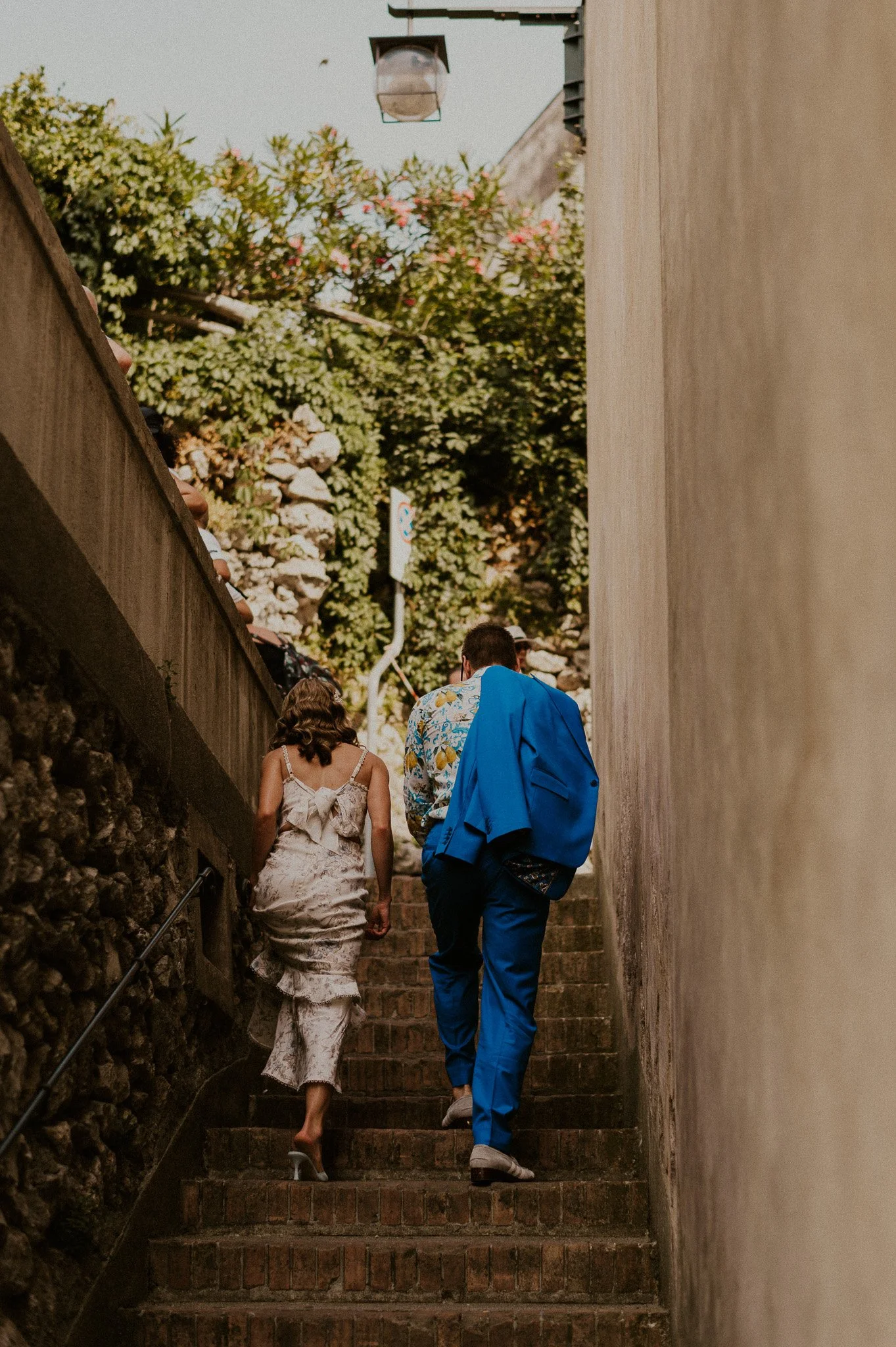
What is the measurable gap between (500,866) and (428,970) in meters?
1.92

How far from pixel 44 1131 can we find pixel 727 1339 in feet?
5.05

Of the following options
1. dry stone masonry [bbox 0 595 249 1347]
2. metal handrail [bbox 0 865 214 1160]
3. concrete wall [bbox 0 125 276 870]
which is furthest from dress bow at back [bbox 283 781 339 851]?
dry stone masonry [bbox 0 595 249 1347]

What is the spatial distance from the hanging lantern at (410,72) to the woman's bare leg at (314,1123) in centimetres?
670

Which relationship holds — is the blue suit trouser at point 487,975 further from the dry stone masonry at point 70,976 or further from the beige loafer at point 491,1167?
the dry stone masonry at point 70,976

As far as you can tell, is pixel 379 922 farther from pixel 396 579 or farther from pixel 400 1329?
pixel 396 579

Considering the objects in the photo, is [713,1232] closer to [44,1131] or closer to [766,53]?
[44,1131]

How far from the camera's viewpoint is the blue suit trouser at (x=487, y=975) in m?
4.56

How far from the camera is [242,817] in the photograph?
20.5 feet

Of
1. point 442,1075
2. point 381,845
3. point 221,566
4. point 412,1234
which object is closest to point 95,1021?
point 412,1234

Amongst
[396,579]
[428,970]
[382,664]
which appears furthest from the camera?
[396,579]

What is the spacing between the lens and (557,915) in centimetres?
726

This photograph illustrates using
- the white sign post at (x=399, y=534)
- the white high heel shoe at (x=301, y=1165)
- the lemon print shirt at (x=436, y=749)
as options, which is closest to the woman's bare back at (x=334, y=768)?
the lemon print shirt at (x=436, y=749)

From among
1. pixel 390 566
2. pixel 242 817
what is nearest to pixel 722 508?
pixel 242 817

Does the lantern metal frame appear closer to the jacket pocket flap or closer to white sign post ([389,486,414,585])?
white sign post ([389,486,414,585])
